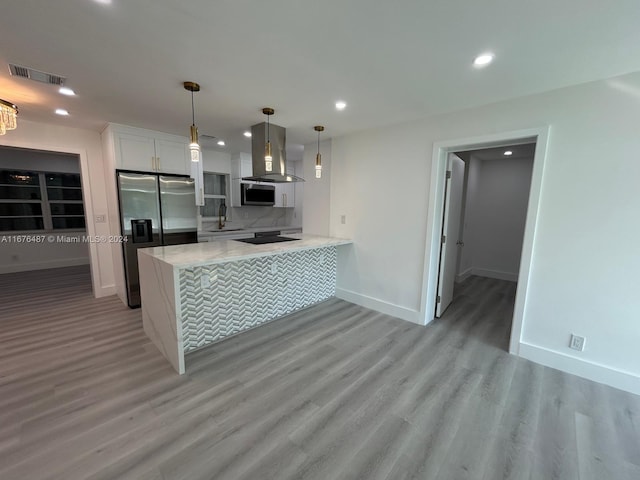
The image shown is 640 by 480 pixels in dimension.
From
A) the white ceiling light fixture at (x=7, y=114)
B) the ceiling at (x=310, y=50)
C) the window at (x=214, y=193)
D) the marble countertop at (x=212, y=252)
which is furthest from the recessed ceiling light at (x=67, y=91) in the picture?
the window at (x=214, y=193)

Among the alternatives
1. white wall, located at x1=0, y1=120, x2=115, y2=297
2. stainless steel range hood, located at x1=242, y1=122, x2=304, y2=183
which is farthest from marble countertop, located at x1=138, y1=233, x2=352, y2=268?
white wall, located at x1=0, y1=120, x2=115, y2=297

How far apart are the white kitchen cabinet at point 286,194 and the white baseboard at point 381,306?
280 centimetres

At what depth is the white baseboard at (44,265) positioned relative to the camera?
5.36m

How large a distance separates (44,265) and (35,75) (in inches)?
217

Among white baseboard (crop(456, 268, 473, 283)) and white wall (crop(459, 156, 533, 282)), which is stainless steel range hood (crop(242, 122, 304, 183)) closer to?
white wall (crop(459, 156, 533, 282))

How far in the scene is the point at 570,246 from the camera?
91.2 inches

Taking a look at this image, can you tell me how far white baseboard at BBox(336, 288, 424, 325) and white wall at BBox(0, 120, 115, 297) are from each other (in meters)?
3.67

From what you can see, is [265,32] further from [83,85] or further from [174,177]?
[174,177]

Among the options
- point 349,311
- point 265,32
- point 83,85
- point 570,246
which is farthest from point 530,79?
point 83,85

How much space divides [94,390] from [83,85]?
101 inches

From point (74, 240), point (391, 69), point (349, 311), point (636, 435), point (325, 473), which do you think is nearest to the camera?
point (325, 473)

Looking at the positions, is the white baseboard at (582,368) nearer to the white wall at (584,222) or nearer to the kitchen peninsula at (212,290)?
the white wall at (584,222)

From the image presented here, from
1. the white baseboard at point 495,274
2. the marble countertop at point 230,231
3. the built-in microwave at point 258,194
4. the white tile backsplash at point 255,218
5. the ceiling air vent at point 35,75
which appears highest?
the ceiling air vent at point 35,75

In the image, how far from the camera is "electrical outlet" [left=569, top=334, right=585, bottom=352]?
2.32 meters
